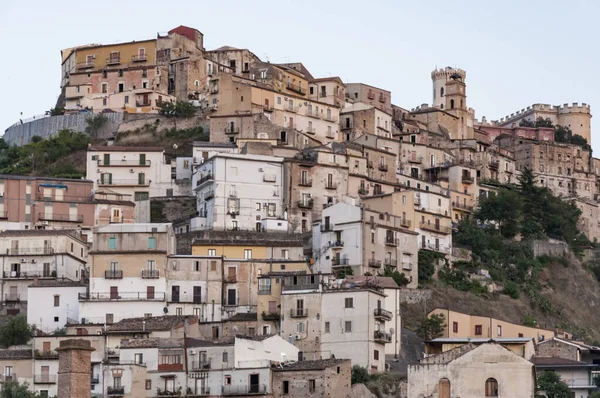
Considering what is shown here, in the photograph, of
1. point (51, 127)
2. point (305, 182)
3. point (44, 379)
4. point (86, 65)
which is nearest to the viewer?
point (44, 379)

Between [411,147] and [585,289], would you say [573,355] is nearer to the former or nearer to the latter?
[585,289]

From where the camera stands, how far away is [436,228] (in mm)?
95875

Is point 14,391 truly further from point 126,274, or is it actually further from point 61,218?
point 61,218

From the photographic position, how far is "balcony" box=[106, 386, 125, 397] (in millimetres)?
69500

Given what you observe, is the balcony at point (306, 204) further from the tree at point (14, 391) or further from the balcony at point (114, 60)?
the balcony at point (114, 60)

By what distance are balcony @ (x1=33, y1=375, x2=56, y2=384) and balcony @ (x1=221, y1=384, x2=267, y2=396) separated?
28.0 ft

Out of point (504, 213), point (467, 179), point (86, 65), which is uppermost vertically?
point (86, 65)

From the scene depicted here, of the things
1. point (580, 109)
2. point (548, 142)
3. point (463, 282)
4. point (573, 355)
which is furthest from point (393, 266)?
point (580, 109)

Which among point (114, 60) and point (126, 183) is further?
point (114, 60)

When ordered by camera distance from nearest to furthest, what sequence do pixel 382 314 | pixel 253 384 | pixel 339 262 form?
1. pixel 253 384
2. pixel 382 314
3. pixel 339 262

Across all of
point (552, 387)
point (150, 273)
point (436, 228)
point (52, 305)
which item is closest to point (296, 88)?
point (436, 228)

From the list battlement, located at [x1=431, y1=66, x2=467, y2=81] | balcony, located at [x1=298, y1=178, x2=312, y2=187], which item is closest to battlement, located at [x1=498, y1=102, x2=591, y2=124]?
battlement, located at [x1=431, y1=66, x2=467, y2=81]

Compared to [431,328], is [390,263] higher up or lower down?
higher up

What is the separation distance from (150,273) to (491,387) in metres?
21.4
